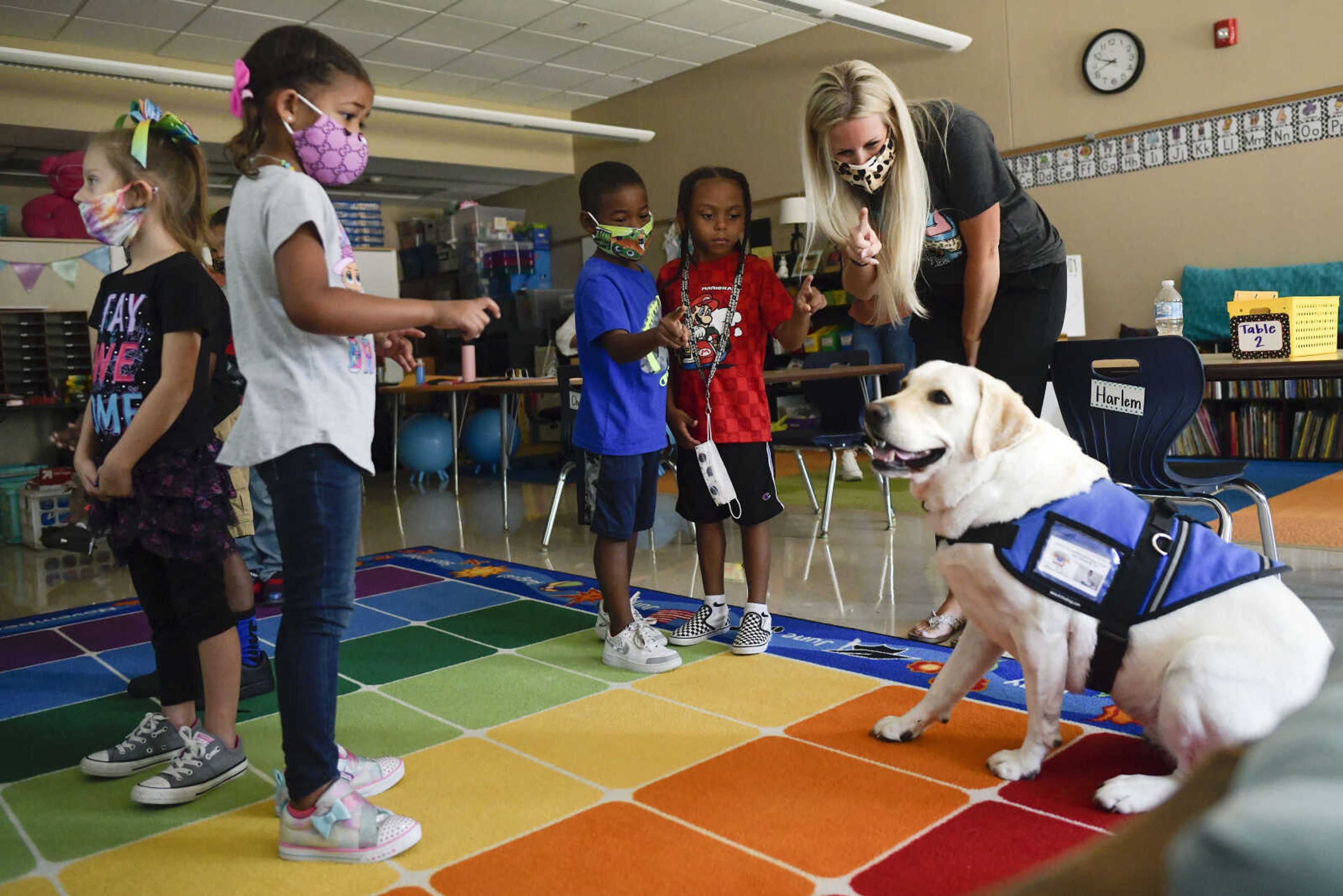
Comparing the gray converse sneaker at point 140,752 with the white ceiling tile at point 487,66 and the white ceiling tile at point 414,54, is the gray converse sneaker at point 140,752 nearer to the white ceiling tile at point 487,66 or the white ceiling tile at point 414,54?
the white ceiling tile at point 414,54

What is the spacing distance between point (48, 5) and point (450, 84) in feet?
10.8

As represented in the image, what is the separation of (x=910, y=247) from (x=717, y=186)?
548 millimetres

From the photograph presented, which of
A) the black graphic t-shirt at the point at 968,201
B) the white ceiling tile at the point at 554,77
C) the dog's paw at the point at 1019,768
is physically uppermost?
the white ceiling tile at the point at 554,77

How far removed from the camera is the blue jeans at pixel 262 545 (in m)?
3.33

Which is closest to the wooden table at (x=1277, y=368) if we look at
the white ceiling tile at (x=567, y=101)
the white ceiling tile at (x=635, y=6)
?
the white ceiling tile at (x=635, y=6)

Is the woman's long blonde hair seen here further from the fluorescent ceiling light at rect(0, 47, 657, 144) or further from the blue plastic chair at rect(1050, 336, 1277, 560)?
the fluorescent ceiling light at rect(0, 47, 657, 144)

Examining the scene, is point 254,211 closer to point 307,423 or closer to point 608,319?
point 307,423

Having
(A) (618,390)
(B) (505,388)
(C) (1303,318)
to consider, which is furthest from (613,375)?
(B) (505,388)

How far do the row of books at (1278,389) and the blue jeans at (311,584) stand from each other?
5456 mm

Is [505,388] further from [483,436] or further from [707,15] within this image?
[707,15]

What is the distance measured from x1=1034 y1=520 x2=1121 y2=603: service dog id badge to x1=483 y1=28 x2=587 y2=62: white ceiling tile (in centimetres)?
729

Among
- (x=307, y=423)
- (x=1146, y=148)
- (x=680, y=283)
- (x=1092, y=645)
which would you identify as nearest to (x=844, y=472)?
(x=1146, y=148)

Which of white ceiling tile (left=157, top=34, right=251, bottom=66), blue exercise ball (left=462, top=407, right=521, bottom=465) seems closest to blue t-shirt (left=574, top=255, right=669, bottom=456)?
blue exercise ball (left=462, top=407, right=521, bottom=465)

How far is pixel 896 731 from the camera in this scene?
1915 mm
